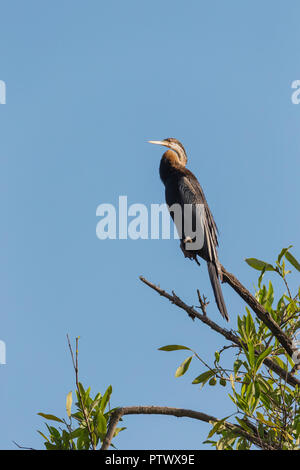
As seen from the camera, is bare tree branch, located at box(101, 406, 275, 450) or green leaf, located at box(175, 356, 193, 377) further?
green leaf, located at box(175, 356, 193, 377)

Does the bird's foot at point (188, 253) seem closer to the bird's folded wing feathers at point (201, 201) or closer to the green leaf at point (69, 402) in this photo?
the bird's folded wing feathers at point (201, 201)

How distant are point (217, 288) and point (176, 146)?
2836mm

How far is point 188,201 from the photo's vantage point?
21.0ft

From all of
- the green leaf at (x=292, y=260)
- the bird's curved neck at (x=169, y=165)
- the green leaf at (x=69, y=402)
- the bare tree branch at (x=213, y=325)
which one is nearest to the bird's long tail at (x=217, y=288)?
the bare tree branch at (x=213, y=325)

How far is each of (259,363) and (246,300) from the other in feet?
2.37

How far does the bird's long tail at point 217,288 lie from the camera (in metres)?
4.89

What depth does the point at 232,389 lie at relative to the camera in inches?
134

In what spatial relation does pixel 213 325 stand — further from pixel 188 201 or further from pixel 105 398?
pixel 188 201

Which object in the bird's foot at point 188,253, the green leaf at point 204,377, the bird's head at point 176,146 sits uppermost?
the bird's head at point 176,146

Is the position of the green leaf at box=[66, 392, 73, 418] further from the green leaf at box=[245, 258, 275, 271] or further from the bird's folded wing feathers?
the bird's folded wing feathers

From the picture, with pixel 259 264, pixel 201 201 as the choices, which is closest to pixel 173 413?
pixel 259 264

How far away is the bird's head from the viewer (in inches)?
292

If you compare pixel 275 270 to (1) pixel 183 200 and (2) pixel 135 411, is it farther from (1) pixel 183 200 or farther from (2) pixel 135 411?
(1) pixel 183 200

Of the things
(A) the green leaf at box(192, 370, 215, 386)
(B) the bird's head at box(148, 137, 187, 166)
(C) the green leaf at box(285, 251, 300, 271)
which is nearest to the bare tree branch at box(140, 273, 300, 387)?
(A) the green leaf at box(192, 370, 215, 386)
